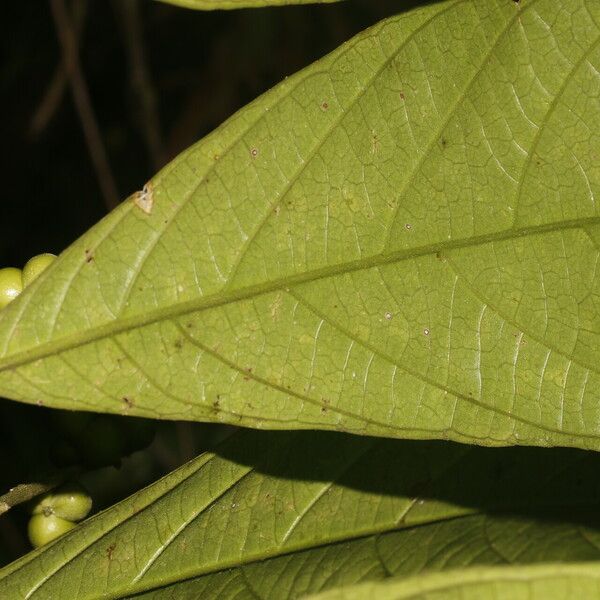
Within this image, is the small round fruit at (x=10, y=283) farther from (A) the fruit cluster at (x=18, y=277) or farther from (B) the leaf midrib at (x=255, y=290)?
(B) the leaf midrib at (x=255, y=290)

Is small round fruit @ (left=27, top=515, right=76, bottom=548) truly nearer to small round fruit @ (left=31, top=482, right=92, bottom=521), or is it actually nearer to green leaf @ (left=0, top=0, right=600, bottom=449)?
small round fruit @ (left=31, top=482, right=92, bottom=521)

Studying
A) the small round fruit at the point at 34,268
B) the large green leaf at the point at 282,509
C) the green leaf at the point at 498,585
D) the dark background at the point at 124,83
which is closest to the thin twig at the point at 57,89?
the dark background at the point at 124,83

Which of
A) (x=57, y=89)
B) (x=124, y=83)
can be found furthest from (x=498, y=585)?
(x=124, y=83)

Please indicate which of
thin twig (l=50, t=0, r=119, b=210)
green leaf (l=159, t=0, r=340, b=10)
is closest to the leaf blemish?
green leaf (l=159, t=0, r=340, b=10)

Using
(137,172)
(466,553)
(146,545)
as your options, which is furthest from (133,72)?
(466,553)

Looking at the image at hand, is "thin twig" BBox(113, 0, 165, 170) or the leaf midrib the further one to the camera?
"thin twig" BBox(113, 0, 165, 170)
